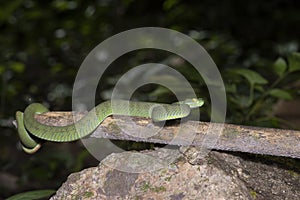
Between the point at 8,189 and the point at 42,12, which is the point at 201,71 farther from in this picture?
the point at 42,12

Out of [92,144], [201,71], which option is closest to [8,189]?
[92,144]

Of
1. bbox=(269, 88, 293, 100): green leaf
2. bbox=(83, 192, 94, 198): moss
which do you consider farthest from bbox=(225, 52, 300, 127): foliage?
bbox=(83, 192, 94, 198): moss

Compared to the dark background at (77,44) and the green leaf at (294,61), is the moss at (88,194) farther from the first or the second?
the green leaf at (294,61)

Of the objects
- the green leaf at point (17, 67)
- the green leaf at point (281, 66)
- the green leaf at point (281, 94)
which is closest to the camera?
the green leaf at point (281, 94)

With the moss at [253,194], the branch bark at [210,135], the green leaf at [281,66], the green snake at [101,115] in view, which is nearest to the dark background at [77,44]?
the green leaf at [281,66]

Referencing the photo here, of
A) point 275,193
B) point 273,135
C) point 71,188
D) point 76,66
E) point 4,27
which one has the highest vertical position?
point 4,27
